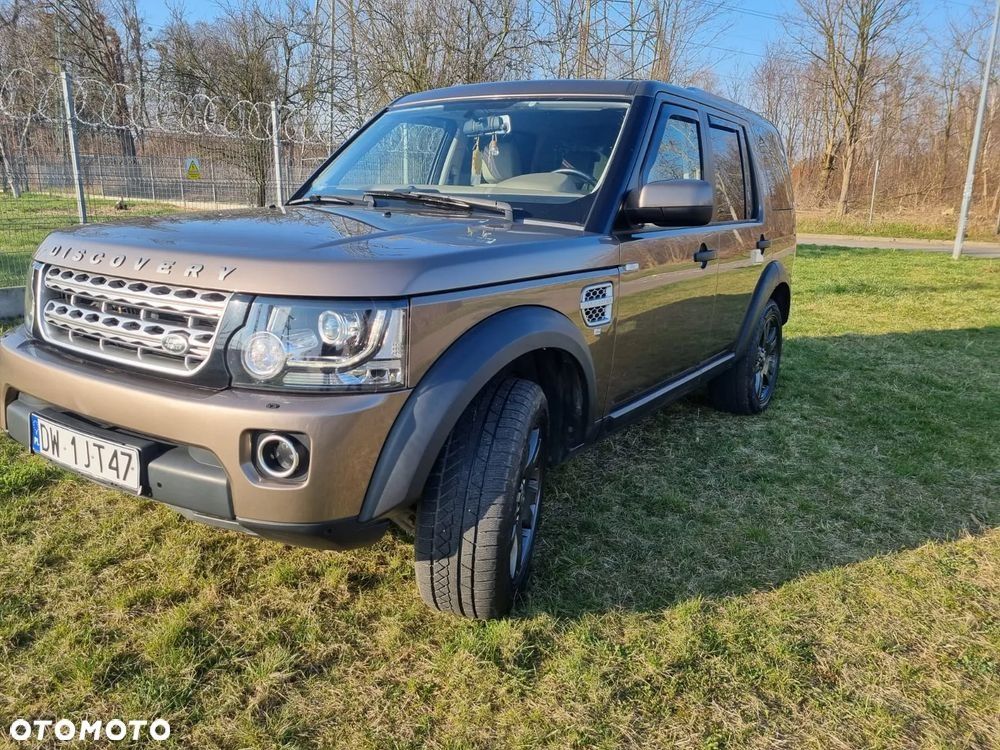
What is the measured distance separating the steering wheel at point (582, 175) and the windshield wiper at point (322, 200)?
0.88 meters

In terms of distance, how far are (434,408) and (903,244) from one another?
23.1m

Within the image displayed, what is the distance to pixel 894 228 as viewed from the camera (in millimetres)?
24406

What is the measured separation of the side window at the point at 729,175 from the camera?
3803 mm

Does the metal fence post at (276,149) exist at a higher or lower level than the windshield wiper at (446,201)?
higher

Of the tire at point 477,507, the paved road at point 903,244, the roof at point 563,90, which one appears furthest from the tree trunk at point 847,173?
the tire at point 477,507

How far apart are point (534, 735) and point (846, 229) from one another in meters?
26.7

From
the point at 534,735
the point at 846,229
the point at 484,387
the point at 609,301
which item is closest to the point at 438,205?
the point at 609,301

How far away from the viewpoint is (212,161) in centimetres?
903

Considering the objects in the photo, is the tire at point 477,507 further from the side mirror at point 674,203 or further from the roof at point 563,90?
the roof at point 563,90

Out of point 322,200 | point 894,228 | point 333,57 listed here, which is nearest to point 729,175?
point 322,200

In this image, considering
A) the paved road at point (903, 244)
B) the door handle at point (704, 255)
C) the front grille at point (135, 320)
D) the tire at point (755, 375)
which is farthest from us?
the paved road at point (903, 244)

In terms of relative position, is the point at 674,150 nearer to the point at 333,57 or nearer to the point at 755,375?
the point at 755,375

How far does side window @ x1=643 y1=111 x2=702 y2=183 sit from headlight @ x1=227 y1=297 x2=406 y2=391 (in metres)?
1.64

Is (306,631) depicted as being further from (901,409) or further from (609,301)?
(901,409)
